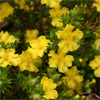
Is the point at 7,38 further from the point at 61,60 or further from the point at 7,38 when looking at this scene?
the point at 61,60

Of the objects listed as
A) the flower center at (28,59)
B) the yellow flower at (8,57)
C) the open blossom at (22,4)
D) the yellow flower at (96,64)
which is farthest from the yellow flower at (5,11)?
the yellow flower at (96,64)

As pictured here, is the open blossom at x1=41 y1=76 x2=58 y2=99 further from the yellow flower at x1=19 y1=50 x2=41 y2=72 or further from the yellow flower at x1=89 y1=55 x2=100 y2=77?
the yellow flower at x1=89 y1=55 x2=100 y2=77

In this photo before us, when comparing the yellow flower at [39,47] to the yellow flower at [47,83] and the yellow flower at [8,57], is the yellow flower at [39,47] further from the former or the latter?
the yellow flower at [47,83]

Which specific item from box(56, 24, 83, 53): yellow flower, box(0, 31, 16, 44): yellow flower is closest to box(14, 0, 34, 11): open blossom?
box(0, 31, 16, 44): yellow flower

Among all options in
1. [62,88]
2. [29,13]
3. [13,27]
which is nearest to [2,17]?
[13,27]

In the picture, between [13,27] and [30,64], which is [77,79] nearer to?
[30,64]

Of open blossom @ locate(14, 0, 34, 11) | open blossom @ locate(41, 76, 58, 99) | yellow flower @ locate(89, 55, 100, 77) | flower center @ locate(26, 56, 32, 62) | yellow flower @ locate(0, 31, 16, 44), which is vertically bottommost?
open blossom @ locate(41, 76, 58, 99)
